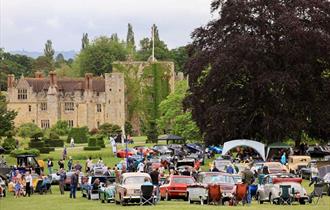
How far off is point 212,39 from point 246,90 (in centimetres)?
519

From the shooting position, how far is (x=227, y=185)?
133 ft

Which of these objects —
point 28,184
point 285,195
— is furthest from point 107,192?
point 285,195

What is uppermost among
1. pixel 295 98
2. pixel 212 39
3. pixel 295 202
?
pixel 212 39

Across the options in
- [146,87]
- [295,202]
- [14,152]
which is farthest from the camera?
[146,87]

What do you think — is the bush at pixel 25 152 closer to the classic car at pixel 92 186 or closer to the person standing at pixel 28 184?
the person standing at pixel 28 184

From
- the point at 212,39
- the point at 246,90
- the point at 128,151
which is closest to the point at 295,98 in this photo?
the point at 246,90

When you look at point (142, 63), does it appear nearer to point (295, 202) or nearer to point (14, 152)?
point (14, 152)

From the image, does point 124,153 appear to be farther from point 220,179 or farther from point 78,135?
point 220,179

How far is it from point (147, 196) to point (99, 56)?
456ft

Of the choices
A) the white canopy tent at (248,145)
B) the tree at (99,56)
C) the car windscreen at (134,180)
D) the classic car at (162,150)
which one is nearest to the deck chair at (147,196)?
the car windscreen at (134,180)

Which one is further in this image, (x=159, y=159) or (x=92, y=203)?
(x=159, y=159)

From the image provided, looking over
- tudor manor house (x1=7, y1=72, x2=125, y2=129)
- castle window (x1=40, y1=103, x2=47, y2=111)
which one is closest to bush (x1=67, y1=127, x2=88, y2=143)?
tudor manor house (x1=7, y1=72, x2=125, y2=129)

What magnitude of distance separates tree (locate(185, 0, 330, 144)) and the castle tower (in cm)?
6604

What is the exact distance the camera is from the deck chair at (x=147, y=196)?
38.7 m
